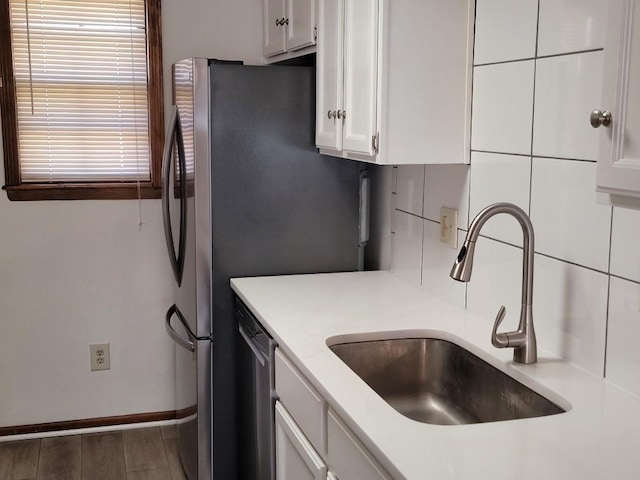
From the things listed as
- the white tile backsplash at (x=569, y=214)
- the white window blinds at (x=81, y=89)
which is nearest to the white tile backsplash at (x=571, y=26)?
the white tile backsplash at (x=569, y=214)

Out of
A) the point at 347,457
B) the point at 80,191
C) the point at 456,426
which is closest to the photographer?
the point at 456,426

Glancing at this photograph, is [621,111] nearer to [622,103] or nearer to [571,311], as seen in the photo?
[622,103]

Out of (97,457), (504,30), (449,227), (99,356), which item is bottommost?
(97,457)

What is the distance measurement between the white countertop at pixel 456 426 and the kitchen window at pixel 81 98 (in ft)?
3.98

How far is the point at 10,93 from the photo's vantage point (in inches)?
124

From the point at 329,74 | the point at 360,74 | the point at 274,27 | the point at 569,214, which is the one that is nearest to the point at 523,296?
the point at 569,214

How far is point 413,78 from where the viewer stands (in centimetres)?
213

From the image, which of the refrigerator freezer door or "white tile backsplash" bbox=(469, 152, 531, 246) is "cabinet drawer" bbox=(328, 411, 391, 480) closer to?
"white tile backsplash" bbox=(469, 152, 531, 246)

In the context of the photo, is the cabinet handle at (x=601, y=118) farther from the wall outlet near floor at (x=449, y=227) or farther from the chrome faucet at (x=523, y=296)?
the wall outlet near floor at (x=449, y=227)

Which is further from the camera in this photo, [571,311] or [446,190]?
[446,190]

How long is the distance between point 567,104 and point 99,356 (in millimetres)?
2431

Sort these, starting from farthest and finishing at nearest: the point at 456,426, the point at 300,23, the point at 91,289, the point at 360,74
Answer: the point at 91,289, the point at 300,23, the point at 360,74, the point at 456,426

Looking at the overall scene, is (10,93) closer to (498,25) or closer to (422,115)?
(422,115)

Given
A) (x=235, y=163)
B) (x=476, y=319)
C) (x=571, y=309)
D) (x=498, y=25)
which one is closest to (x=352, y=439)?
(x=571, y=309)
